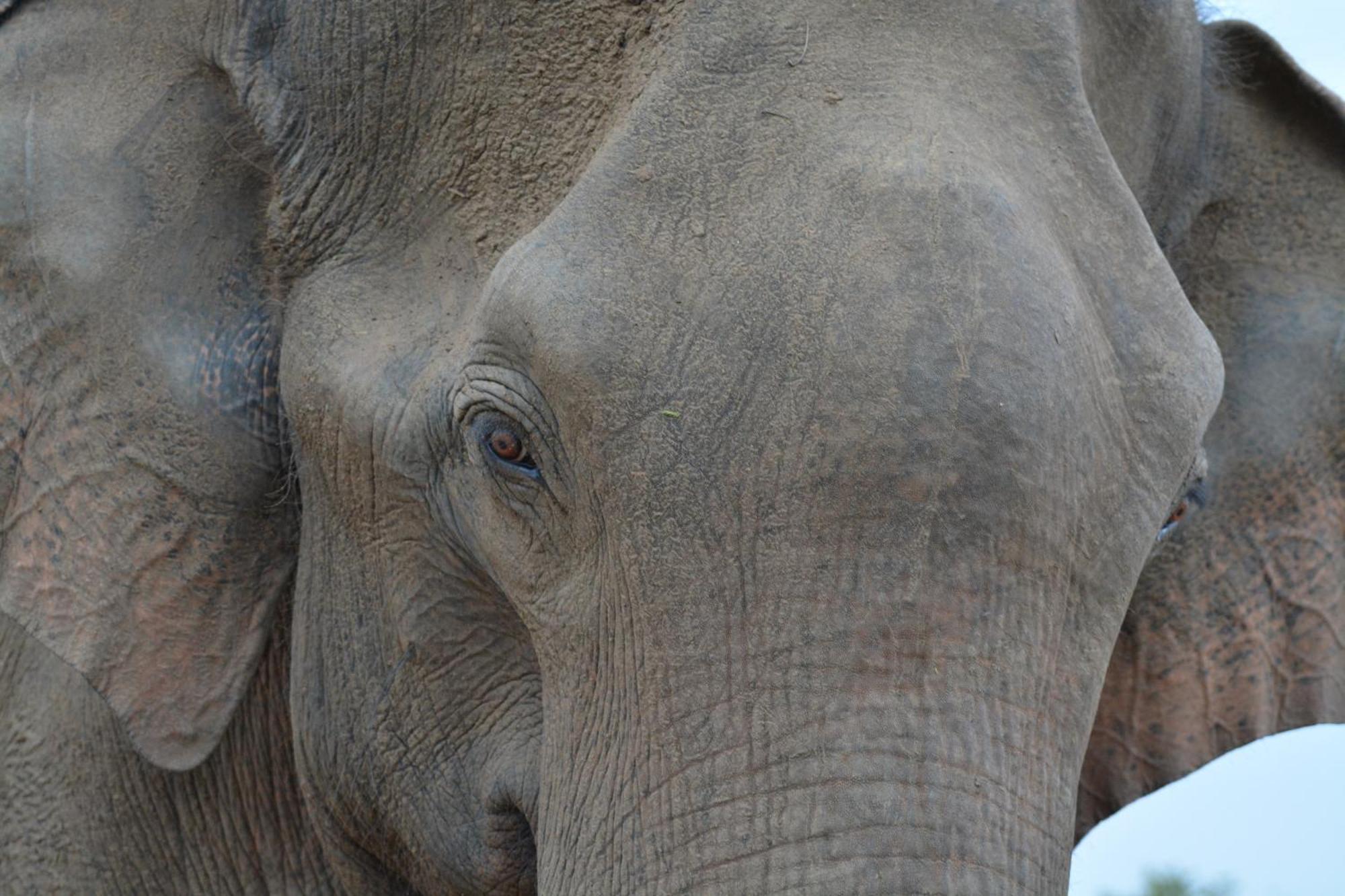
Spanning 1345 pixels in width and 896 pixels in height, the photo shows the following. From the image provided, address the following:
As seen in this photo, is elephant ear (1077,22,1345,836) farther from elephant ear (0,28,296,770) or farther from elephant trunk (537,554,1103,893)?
elephant ear (0,28,296,770)

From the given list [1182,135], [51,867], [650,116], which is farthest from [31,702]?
[1182,135]

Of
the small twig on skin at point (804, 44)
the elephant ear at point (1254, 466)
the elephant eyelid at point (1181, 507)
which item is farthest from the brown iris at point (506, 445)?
the elephant ear at point (1254, 466)

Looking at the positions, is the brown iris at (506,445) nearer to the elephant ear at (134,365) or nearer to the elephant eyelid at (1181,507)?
the elephant ear at (134,365)

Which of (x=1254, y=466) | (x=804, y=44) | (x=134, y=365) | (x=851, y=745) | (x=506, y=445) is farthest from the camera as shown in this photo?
(x=1254, y=466)

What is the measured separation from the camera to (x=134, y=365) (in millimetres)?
2496

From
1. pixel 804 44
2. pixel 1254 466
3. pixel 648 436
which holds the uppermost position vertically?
pixel 804 44

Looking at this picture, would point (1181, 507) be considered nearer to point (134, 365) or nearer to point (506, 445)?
point (506, 445)

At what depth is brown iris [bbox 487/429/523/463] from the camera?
208 centimetres

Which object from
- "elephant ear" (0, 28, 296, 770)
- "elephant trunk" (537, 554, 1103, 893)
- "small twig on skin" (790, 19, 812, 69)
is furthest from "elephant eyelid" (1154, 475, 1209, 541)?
"elephant ear" (0, 28, 296, 770)

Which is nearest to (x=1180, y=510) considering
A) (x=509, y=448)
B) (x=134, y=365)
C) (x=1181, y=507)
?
(x=1181, y=507)

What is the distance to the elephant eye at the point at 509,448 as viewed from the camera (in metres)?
2.08

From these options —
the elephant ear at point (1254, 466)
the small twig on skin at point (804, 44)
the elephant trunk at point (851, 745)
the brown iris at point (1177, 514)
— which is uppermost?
the small twig on skin at point (804, 44)

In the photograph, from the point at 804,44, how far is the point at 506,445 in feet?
1.79

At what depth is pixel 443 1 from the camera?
2283 mm
